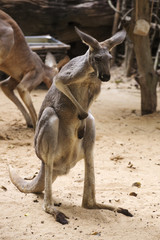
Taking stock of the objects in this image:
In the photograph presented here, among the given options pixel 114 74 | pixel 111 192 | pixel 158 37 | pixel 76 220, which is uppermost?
pixel 76 220

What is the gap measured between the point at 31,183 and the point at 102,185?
779mm

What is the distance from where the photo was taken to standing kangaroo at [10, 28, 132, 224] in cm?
304

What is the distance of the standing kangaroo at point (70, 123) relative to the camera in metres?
3.04

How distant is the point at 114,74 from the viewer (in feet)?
35.1

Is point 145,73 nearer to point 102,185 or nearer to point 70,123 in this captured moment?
point 102,185

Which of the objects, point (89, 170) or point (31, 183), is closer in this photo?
point (89, 170)

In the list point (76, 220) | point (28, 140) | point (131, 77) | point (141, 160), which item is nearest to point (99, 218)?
point (76, 220)

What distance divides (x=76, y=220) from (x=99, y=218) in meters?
0.21

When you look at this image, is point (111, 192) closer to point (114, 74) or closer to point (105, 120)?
point (105, 120)

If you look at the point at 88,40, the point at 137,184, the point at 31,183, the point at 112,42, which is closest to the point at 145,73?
the point at 137,184

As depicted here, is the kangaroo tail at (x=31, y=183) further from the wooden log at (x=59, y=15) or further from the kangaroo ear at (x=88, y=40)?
the wooden log at (x=59, y=15)

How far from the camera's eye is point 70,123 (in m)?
3.25

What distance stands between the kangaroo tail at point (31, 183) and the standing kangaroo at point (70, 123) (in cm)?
1

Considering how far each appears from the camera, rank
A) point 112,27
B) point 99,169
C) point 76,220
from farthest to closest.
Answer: point 112,27 → point 99,169 → point 76,220
